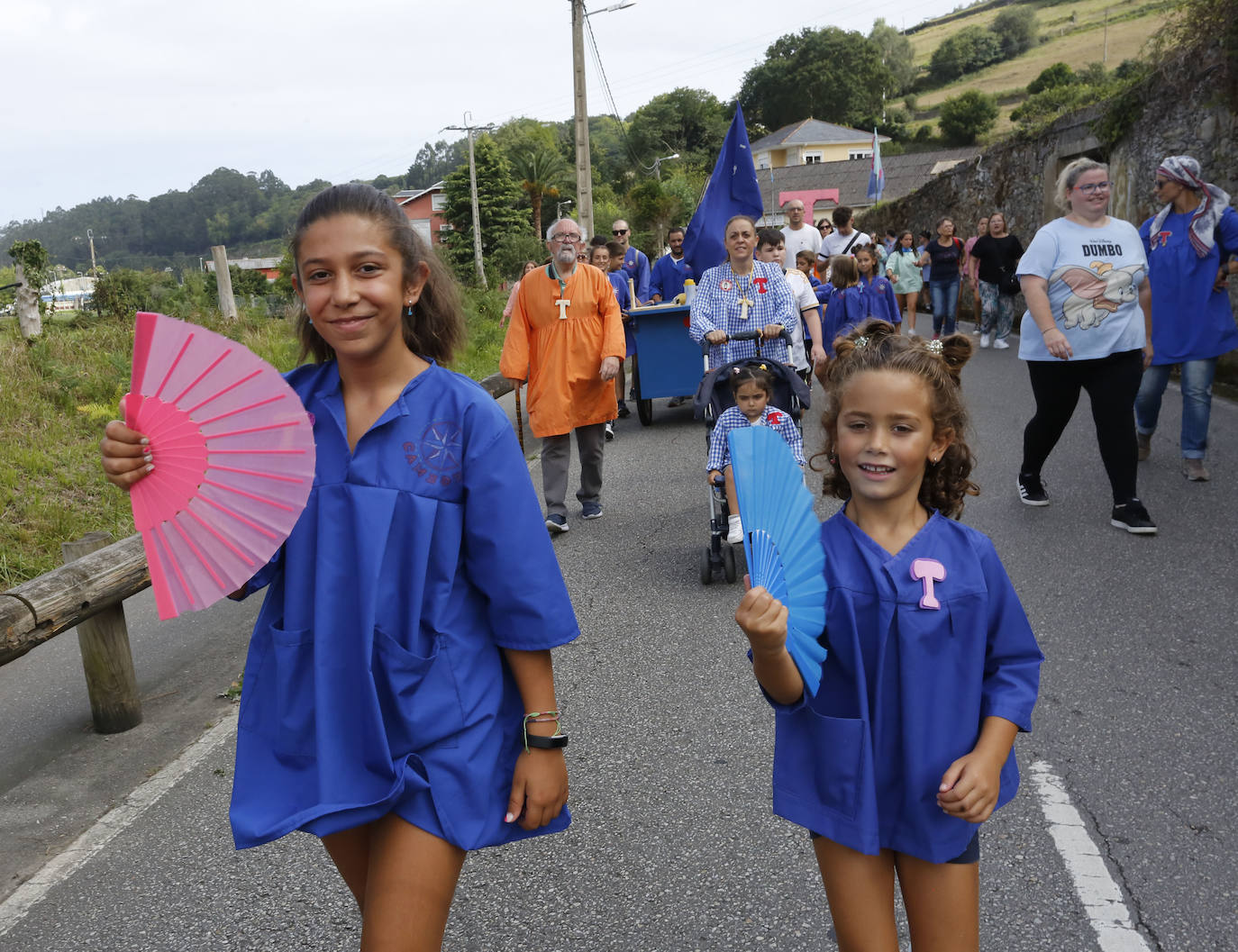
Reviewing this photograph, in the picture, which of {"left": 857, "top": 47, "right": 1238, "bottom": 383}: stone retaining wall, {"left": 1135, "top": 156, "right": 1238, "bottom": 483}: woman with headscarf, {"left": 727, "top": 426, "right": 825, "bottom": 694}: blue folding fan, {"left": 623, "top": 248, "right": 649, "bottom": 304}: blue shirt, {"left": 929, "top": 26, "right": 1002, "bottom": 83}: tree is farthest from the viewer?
{"left": 929, "top": 26, "right": 1002, "bottom": 83}: tree

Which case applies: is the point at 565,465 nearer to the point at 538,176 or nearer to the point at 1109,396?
the point at 1109,396

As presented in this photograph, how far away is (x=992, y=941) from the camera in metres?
2.64

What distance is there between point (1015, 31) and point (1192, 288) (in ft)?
415

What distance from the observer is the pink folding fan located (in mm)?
1707

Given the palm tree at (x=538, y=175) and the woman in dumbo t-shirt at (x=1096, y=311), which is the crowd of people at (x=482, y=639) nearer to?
the woman in dumbo t-shirt at (x=1096, y=311)

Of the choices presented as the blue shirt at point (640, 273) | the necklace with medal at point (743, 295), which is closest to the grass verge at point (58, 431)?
the necklace with medal at point (743, 295)

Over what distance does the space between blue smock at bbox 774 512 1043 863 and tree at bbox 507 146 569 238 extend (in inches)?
2957

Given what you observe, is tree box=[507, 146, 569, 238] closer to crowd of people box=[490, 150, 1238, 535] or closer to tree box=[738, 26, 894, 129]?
tree box=[738, 26, 894, 129]

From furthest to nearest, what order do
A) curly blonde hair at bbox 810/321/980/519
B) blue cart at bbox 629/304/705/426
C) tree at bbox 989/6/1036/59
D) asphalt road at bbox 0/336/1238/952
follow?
1. tree at bbox 989/6/1036/59
2. blue cart at bbox 629/304/705/426
3. asphalt road at bbox 0/336/1238/952
4. curly blonde hair at bbox 810/321/980/519

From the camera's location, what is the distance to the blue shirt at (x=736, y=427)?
5.72m

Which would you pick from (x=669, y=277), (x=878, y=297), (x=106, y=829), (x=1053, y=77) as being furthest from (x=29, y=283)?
(x=1053, y=77)

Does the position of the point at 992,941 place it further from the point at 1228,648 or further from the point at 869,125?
the point at 869,125

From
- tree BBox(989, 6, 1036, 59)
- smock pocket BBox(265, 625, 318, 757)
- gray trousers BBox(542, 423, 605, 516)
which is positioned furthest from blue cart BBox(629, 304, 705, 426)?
tree BBox(989, 6, 1036, 59)

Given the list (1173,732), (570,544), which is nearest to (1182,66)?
(570,544)
